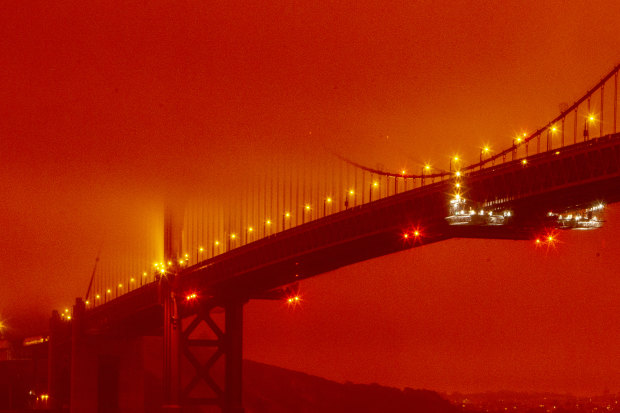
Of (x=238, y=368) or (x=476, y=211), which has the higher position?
(x=476, y=211)

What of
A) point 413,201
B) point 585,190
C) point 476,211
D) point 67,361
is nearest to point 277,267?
point 413,201

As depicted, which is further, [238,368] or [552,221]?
[238,368]

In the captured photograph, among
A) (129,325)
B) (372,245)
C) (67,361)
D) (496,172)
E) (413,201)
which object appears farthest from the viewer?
(67,361)

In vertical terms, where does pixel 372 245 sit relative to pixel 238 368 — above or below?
above

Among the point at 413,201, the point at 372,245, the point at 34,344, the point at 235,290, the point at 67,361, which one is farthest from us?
the point at 34,344

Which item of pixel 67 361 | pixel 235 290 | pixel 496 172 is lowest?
pixel 67 361

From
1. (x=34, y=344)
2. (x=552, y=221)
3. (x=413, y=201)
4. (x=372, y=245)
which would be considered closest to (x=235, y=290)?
(x=372, y=245)

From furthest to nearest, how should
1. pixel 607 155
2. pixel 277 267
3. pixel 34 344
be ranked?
pixel 34 344 < pixel 277 267 < pixel 607 155

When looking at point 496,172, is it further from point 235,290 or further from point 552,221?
point 235,290

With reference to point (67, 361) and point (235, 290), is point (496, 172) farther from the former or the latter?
point (67, 361)
